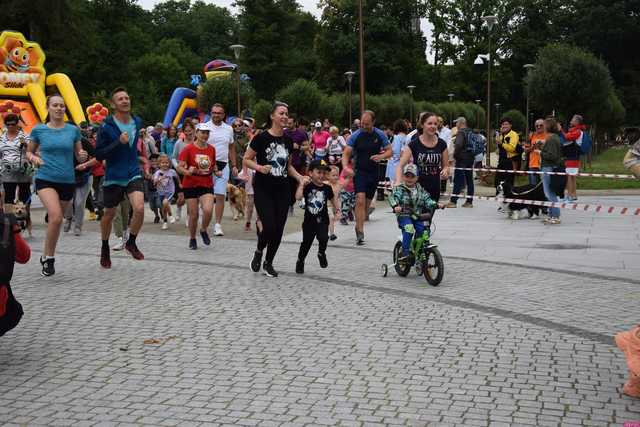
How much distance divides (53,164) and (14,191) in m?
3.30

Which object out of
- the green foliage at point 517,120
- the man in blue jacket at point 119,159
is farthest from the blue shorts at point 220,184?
the green foliage at point 517,120

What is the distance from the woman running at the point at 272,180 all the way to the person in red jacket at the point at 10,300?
3847 millimetres

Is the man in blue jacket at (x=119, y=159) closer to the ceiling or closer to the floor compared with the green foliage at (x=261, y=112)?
closer to the floor

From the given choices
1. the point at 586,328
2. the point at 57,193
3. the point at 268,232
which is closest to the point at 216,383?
the point at 586,328

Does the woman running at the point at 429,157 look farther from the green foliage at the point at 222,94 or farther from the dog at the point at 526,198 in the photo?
the green foliage at the point at 222,94

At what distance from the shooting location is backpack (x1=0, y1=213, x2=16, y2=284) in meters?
5.38

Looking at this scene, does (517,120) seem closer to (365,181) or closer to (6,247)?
(365,181)

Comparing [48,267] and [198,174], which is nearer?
[48,267]

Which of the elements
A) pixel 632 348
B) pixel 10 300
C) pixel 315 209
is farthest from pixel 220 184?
pixel 632 348

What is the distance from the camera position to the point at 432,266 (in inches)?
350

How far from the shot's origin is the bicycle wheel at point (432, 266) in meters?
8.75

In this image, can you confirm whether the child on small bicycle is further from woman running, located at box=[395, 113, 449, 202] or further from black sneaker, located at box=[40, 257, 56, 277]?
black sneaker, located at box=[40, 257, 56, 277]

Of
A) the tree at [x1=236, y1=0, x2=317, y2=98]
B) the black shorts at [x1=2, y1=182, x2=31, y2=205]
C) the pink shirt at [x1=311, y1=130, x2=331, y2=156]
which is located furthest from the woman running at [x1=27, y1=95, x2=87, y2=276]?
the tree at [x1=236, y1=0, x2=317, y2=98]

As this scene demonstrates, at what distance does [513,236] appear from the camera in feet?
43.7
